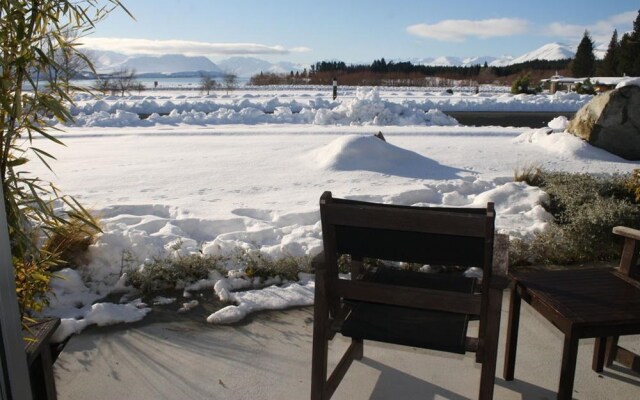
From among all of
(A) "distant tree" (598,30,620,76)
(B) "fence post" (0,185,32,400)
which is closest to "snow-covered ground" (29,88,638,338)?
(B) "fence post" (0,185,32,400)

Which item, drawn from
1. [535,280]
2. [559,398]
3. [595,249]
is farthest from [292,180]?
[559,398]

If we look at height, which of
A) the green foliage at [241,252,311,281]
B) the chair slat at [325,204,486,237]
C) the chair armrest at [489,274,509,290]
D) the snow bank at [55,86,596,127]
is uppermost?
the chair slat at [325,204,486,237]

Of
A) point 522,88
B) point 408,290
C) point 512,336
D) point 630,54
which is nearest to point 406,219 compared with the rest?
point 408,290

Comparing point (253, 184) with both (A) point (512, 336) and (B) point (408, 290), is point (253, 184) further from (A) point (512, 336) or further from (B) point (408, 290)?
(B) point (408, 290)

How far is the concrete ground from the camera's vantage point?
10.2 feet

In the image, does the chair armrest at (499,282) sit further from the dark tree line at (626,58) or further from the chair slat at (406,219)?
the dark tree line at (626,58)

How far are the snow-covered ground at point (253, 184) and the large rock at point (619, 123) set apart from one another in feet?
1.24

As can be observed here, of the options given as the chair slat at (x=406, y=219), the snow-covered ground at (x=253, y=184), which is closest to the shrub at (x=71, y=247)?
the snow-covered ground at (x=253, y=184)

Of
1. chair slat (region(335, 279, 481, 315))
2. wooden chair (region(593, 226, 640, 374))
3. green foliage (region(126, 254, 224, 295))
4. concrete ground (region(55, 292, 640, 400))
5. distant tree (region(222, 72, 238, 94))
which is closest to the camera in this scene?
chair slat (region(335, 279, 481, 315))

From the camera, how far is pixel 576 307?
2.84 meters

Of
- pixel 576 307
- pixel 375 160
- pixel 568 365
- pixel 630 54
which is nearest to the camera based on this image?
pixel 568 365

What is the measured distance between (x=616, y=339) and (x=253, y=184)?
5525 mm

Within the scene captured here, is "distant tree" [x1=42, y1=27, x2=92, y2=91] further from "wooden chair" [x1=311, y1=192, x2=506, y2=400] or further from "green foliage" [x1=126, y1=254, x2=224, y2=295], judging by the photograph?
"green foliage" [x1=126, y1=254, x2=224, y2=295]

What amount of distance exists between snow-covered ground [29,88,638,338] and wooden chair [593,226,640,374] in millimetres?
1990
